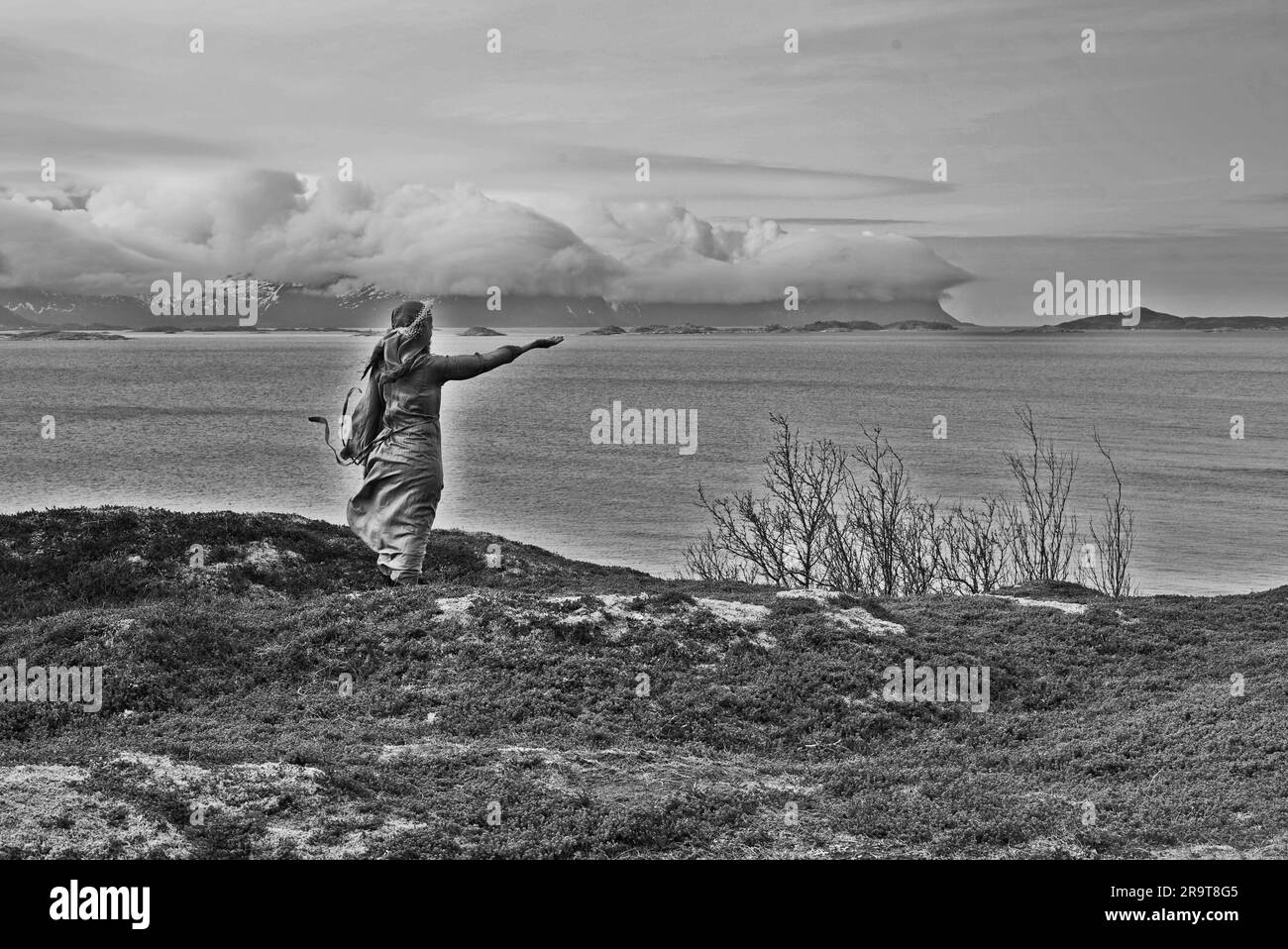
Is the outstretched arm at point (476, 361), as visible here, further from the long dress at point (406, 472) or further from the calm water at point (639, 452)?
the calm water at point (639, 452)

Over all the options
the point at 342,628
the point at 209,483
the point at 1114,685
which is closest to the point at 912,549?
the point at 1114,685

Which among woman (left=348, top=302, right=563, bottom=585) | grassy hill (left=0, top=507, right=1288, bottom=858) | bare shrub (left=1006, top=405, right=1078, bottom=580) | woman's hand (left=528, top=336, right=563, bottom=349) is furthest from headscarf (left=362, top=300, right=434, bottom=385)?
bare shrub (left=1006, top=405, right=1078, bottom=580)

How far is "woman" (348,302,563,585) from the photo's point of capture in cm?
1759

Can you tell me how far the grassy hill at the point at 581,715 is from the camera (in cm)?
1037

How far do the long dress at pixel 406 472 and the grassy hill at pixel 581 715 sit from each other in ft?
2.98

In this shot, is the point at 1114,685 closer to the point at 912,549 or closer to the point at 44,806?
the point at 44,806

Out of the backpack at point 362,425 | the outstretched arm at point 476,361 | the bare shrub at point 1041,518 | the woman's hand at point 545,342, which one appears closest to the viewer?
the woman's hand at point 545,342

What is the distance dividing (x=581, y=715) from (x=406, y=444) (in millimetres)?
5813

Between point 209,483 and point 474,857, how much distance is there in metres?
69.6

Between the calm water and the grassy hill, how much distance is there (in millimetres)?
25219

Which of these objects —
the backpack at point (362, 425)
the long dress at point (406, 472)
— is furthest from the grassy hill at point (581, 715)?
the backpack at point (362, 425)

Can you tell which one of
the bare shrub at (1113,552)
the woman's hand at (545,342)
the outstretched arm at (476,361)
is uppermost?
the woman's hand at (545,342)

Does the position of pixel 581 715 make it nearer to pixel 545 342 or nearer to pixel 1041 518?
pixel 545 342
